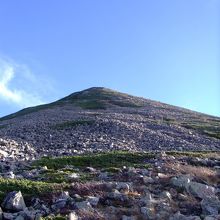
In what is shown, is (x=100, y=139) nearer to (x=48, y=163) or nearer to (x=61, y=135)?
(x=61, y=135)

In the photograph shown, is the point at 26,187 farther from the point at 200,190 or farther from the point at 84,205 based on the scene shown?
the point at 200,190

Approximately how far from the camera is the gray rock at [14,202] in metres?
13.5

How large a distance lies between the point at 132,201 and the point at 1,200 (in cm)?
369

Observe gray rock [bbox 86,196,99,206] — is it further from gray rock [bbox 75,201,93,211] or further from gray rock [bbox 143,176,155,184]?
gray rock [bbox 143,176,155,184]

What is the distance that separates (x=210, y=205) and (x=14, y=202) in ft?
18.4

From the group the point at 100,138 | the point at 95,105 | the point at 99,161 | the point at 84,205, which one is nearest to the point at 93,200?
the point at 84,205

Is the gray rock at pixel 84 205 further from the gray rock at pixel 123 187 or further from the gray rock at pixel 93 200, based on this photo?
the gray rock at pixel 123 187

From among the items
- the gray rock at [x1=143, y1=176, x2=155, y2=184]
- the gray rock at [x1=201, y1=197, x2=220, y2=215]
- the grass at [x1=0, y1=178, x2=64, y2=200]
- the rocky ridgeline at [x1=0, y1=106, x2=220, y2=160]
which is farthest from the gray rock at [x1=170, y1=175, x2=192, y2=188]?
the rocky ridgeline at [x1=0, y1=106, x2=220, y2=160]

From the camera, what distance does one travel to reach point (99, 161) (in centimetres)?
2627

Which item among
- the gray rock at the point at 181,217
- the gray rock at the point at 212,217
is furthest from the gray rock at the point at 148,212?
the gray rock at the point at 212,217

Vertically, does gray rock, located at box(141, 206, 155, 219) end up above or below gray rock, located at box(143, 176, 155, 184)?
below

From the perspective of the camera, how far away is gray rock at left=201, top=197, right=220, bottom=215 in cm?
1430

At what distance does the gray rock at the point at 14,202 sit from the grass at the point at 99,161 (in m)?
9.46

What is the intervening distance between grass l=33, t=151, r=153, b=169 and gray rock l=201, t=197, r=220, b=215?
9.00 m
